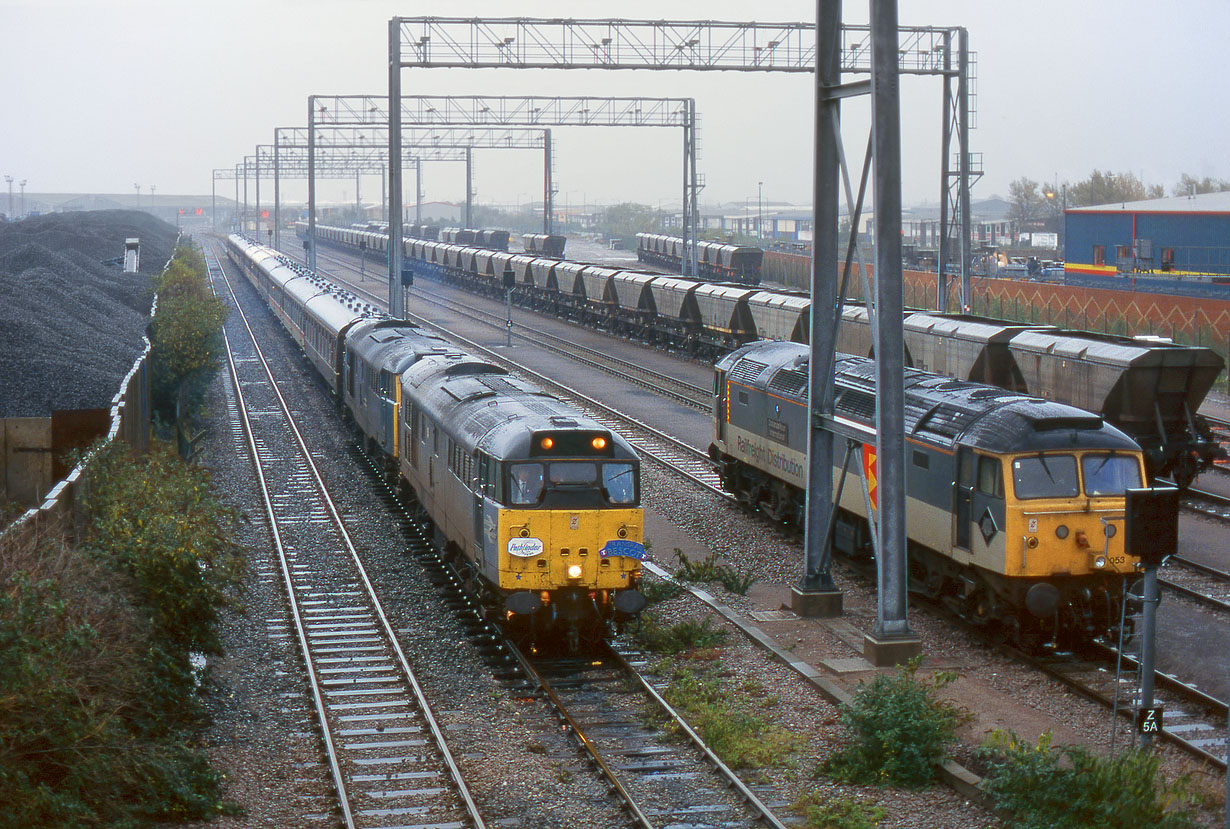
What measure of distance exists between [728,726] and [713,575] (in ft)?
20.0

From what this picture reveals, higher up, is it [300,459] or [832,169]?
[832,169]

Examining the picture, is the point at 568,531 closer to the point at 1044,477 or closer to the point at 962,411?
the point at 962,411

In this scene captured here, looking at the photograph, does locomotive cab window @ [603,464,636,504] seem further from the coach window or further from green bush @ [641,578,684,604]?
the coach window

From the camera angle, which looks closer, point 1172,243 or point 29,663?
point 29,663

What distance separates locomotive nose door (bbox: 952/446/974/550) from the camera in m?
15.4

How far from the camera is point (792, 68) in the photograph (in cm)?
3631

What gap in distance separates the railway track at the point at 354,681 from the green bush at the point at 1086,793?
4.25 m

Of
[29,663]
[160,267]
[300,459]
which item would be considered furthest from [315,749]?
[160,267]

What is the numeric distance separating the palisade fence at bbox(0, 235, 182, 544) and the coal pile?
1235mm

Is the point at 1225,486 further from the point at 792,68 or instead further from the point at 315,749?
the point at 315,749

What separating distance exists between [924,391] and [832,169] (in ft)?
11.3

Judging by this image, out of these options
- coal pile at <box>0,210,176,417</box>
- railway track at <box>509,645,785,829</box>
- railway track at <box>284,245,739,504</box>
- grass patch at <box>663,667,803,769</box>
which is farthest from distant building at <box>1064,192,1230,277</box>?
grass patch at <box>663,667,803,769</box>

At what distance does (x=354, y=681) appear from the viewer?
14773mm

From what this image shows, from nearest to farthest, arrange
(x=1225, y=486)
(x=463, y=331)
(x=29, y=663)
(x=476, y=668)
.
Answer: (x=29, y=663) → (x=476, y=668) → (x=1225, y=486) → (x=463, y=331)
